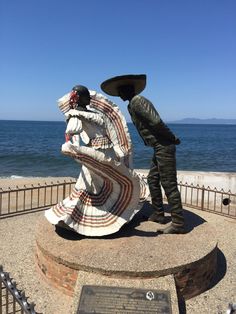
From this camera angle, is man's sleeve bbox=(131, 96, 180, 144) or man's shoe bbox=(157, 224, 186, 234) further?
man's shoe bbox=(157, 224, 186, 234)

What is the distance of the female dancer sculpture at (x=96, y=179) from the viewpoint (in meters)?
5.12

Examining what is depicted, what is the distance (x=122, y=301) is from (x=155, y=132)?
2680 millimetres

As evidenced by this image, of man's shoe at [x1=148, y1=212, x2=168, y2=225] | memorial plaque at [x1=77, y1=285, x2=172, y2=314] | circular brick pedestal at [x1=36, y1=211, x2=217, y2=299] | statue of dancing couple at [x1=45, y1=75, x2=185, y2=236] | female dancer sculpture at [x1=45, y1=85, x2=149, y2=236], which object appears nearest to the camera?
memorial plaque at [x1=77, y1=285, x2=172, y2=314]

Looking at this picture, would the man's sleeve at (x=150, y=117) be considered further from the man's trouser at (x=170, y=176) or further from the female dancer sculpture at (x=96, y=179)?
the female dancer sculpture at (x=96, y=179)

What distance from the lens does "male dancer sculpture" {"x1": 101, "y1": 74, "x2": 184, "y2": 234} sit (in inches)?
217

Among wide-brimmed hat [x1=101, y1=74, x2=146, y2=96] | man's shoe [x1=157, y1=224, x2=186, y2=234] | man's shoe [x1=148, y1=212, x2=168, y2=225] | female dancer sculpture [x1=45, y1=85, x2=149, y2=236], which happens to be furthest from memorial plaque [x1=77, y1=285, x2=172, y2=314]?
wide-brimmed hat [x1=101, y1=74, x2=146, y2=96]

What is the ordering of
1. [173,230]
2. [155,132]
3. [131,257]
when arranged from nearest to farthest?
[131,257]
[155,132]
[173,230]

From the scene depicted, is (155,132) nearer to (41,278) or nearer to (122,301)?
(122,301)

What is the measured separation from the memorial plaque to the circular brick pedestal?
0.99 feet

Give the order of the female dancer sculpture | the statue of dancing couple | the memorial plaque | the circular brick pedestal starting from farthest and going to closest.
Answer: the statue of dancing couple < the female dancer sculpture < the circular brick pedestal < the memorial plaque

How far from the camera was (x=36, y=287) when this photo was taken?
5020mm

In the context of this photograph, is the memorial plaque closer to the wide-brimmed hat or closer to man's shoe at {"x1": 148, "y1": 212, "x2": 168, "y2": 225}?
man's shoe at {"x1": 148, "y1": 212, "x2": 168, "y2": 225}

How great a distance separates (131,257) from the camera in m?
4.83

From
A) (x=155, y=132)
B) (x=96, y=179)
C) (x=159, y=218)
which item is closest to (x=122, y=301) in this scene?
(x=96, y=179)
